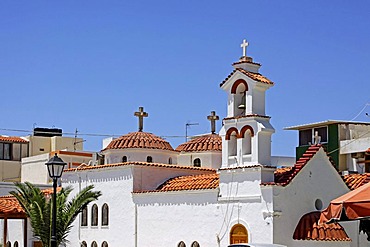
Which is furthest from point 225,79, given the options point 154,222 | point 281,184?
point 154,222

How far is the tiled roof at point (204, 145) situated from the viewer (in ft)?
117

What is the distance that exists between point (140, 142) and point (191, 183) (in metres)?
5.87

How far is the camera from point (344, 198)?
42.5 ft

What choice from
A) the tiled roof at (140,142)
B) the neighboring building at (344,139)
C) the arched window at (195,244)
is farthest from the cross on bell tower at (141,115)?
the neighboring building at (344,139)

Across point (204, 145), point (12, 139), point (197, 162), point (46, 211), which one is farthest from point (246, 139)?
point (12, 139)

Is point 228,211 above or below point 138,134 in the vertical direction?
below

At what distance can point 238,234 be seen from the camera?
24.9 metres

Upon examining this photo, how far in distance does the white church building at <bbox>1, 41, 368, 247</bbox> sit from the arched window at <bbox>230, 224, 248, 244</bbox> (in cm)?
3

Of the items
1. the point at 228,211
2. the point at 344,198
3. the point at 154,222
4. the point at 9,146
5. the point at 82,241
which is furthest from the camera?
the point at 9,146

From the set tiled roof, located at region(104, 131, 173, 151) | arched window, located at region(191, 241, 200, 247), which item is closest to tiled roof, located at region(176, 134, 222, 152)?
tiled roof, located at region(104, 131, 173, 151)

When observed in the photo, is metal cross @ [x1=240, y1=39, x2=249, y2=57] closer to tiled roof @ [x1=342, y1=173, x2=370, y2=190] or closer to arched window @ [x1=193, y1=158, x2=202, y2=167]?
tiled roof @ [x1=342, y1=173, x2=370, y2=190]

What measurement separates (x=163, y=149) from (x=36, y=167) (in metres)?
21.1

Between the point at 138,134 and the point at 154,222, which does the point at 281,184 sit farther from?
the point at 138,134

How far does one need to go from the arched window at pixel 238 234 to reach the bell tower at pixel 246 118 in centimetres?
215
